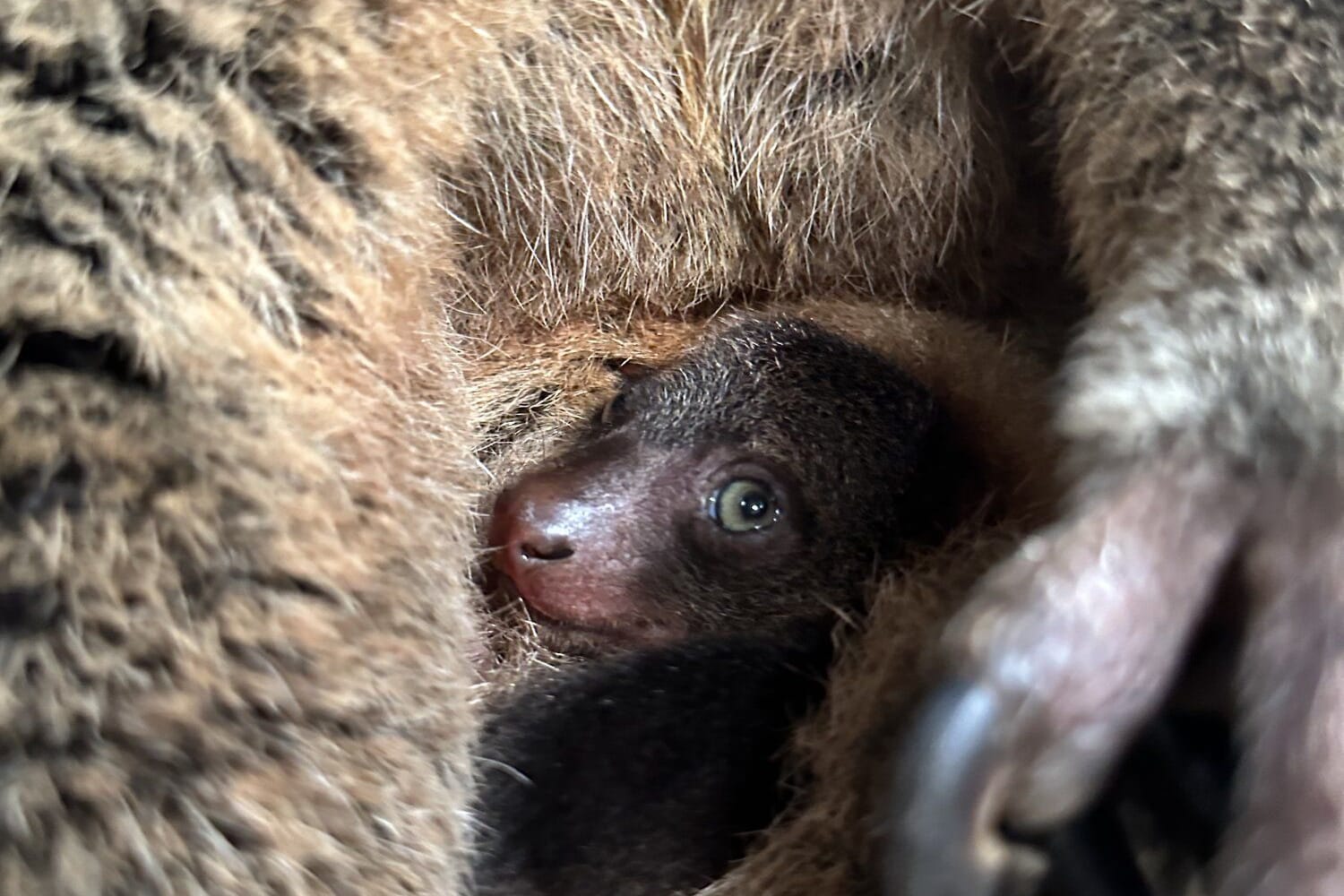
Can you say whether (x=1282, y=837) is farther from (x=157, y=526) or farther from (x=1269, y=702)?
(x=157, y=526)

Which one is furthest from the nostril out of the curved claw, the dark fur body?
the curved claw

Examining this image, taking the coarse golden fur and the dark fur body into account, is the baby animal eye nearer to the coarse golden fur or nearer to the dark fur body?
the dark fur body

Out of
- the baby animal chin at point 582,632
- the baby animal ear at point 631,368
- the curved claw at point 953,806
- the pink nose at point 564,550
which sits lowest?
the baby animal chin at point 582,632

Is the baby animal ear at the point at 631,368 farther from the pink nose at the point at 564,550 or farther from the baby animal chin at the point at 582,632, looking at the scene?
the baby animal chin at the point at 582,632

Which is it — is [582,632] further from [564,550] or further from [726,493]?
[726,493]

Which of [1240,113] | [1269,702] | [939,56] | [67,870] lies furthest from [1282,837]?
[939,56]

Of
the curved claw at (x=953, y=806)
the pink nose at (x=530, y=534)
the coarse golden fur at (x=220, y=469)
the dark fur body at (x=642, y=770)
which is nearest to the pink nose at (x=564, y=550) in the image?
the pink nose at (x=530, y=534)
